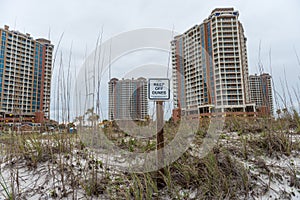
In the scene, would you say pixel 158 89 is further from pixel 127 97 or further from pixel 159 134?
pixel 127 97

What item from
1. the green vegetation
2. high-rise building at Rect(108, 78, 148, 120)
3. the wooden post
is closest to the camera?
the green vegetation

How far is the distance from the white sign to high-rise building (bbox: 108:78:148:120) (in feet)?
4.47

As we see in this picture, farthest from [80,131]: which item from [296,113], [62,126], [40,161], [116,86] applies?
[296,113]

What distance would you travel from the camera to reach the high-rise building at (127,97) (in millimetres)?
2977

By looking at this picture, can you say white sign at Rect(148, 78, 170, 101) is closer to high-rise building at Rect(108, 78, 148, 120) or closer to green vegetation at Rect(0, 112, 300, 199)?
→ green vegetation at Rect(0, 112, 300, 199)

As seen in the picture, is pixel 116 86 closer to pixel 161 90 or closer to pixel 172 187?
pixel 161 90

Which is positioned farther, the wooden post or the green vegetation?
the wooden post

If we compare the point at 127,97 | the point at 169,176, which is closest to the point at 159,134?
the point at 169,176

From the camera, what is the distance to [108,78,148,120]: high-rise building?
298 centimetres

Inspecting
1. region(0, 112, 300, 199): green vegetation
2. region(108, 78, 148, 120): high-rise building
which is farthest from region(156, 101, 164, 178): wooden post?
region(108, 78, 148, 120): high-rise building

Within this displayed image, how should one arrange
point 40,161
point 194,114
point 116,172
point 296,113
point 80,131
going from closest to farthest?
point 116,172
point 40,161
point 80,131
point 296,113
point 194,114

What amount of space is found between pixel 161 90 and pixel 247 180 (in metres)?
1.03

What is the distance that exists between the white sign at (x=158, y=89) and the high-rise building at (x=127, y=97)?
1363mm

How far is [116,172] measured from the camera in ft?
5.70
